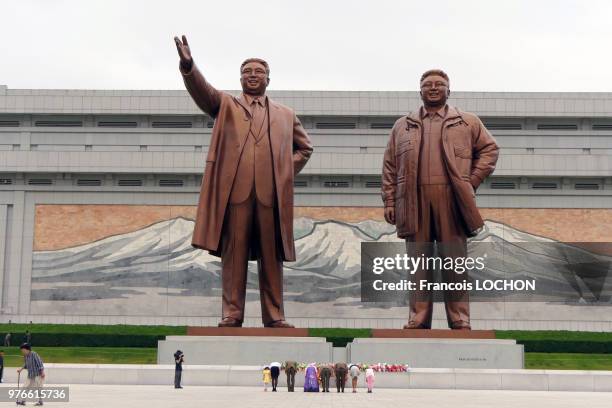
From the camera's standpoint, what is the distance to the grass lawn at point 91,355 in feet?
70.5

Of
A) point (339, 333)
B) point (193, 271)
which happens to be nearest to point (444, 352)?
point (339, 333)

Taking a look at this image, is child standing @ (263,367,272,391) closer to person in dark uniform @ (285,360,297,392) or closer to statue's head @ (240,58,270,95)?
person in dark uniform @ (285,360,297,392)

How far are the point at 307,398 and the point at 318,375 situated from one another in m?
1.35

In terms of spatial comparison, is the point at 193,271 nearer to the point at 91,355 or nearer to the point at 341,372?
→ the point at 91,355

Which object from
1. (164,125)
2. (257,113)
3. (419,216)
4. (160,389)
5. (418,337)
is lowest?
(160,389)

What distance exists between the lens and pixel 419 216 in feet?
43.9

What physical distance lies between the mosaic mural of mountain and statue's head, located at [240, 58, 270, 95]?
18.7 m

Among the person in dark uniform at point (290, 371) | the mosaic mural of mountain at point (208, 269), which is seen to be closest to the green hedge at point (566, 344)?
the mosaic mural of mountain at point (208, 269)

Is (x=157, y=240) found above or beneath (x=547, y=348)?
above

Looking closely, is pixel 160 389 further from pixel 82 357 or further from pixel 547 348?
pixel 547 348

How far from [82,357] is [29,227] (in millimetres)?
12230

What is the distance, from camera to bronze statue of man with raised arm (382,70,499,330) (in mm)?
13250

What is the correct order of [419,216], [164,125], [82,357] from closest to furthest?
1. [419,216]
2. [82,357]
3. [164,125]

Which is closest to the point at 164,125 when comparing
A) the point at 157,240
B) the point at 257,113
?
the point at 157,240
